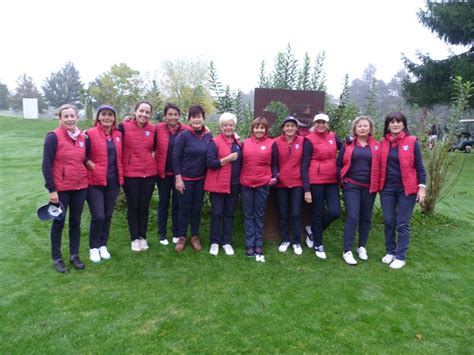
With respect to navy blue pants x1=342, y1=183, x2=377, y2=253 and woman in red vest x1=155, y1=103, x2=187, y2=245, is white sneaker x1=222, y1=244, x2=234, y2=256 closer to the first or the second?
woman in red vest x1=155, y1=103, x2=187, y2=245

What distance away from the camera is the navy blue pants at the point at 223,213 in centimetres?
475

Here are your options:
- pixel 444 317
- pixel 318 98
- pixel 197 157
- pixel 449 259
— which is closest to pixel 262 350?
pixel 444 317

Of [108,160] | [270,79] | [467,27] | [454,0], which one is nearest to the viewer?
[108,160]

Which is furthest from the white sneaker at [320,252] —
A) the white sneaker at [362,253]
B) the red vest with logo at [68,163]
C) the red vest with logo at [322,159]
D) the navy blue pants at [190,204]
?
the red vest with logo at [68,163]

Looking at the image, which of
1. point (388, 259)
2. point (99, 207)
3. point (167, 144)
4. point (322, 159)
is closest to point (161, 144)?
point (167, 144)

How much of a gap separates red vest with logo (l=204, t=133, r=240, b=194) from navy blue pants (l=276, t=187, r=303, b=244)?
27.4 inches

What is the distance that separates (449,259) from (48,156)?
493 cm

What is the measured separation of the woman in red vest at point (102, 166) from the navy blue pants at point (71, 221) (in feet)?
0.44

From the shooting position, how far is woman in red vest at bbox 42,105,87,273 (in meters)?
3.89

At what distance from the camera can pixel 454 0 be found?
18719 mm

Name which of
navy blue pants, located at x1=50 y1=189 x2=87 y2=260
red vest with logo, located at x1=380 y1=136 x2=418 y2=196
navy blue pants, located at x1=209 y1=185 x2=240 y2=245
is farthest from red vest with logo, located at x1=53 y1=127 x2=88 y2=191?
red vest with logo, located at x1=380 y1=136 x2=418 y2=196

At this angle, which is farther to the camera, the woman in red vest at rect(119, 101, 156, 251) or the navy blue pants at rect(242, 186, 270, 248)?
the navy blue pants at rect(242, 186, 270, 248)

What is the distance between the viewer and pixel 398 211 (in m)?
4.69

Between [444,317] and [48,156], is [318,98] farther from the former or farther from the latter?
[48,156]
